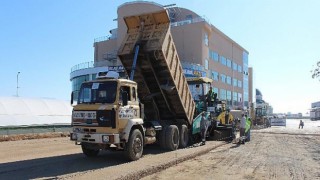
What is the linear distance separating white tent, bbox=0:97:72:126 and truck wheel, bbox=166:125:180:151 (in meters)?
13.3

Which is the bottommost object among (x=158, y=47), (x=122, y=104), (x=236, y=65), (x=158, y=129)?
(x=158, y=129)

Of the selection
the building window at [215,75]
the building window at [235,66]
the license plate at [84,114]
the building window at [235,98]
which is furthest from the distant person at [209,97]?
the building window at [235,66]

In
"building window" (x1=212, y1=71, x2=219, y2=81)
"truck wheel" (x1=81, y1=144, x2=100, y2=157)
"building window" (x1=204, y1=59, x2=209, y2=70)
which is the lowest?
"truck wheel" (x1=81, y1=144, x2=100, y2=157)

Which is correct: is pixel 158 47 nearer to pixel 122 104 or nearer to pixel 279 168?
pixel 122 104

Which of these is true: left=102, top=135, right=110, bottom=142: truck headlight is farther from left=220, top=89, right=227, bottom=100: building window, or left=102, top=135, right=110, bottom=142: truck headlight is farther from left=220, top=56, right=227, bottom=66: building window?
left=220, top=56, right=227, bottom=66: building window

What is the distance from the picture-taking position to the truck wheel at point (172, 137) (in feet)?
47.9

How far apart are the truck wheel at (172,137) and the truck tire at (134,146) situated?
2239mm

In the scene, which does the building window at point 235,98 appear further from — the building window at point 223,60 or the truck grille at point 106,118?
the truck grille at point 106,118

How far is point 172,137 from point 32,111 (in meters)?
15.2

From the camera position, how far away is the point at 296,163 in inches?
488

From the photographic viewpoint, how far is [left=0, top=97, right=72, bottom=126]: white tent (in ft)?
80.4

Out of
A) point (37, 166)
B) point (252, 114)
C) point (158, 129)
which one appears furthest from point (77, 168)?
point (252, 114)

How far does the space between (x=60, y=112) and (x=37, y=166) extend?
1858 cm

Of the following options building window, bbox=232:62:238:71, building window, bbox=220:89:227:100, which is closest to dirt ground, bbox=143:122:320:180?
building window, bbox=220:89:227:100
